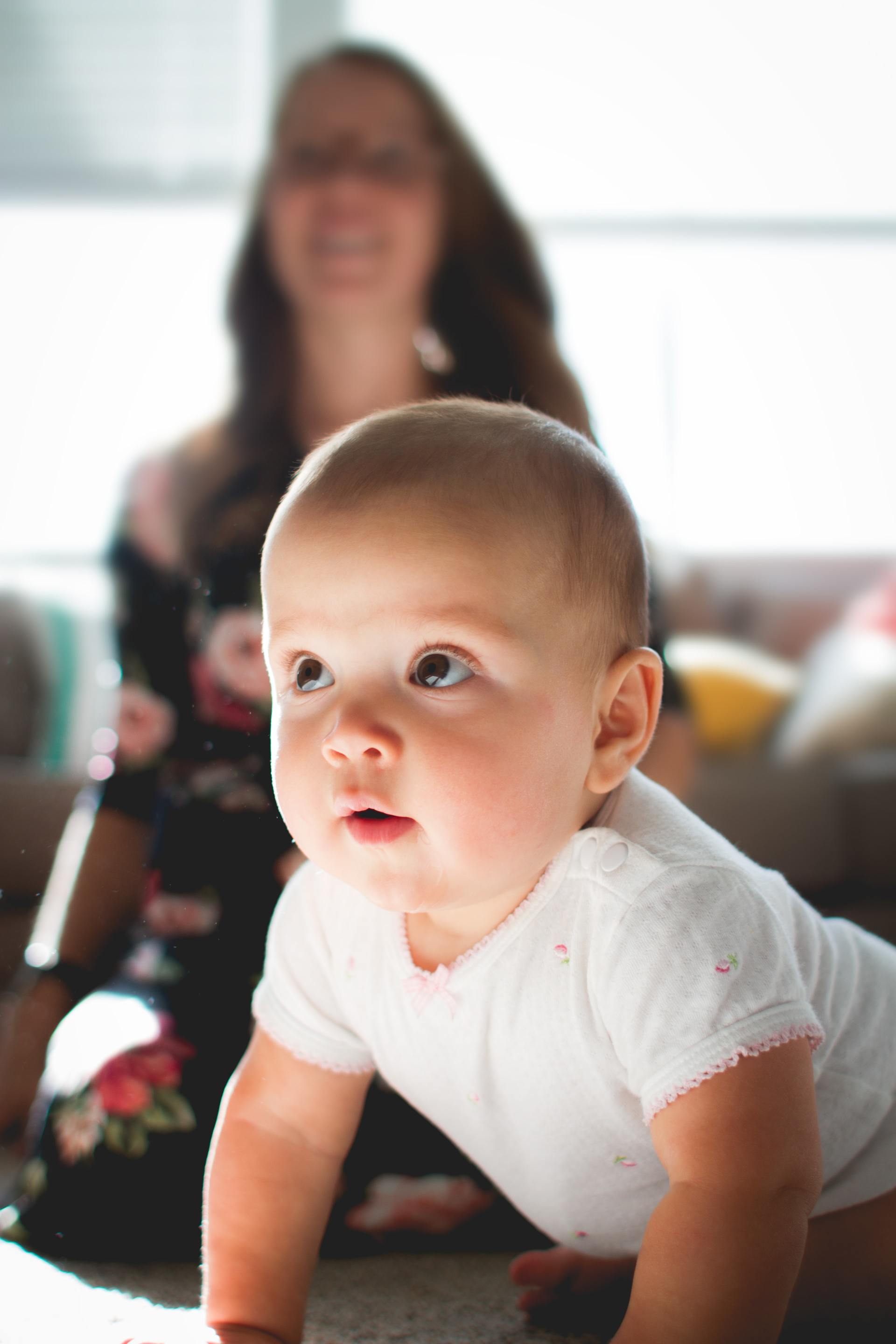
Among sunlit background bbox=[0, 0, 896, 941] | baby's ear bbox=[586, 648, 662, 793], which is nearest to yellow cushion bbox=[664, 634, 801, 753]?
sunlit background bbox=[0, 0, 896, 941]

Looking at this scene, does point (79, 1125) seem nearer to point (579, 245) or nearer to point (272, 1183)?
point (272, 1183)

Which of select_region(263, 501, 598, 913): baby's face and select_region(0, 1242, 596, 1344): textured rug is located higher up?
select_region(263, 501, 598, 913): baby's face

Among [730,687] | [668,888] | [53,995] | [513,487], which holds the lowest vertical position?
[730,687]

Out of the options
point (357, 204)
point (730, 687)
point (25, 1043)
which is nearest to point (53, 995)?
point (25, 1043)

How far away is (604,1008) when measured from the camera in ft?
1.03

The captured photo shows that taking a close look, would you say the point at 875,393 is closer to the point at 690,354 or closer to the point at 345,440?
the point at 690,354

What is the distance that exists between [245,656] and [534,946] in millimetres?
152

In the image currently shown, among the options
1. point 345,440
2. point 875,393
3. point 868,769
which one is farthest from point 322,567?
point 875,393

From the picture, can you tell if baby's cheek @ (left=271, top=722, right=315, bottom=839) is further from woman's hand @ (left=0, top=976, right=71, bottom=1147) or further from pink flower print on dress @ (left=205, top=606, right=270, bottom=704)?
woman's hand @ (left=0, top=976, right=71, bottom=1147)

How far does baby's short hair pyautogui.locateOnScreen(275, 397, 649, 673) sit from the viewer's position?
29cm

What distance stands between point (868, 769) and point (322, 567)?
0.41 m

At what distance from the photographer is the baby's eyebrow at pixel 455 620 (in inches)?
11.1

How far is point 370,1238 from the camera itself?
1.24 ft

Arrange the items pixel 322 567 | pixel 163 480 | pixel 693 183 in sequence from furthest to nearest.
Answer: pixel 693 183 → pixel 163 480 → pixel 322 567
